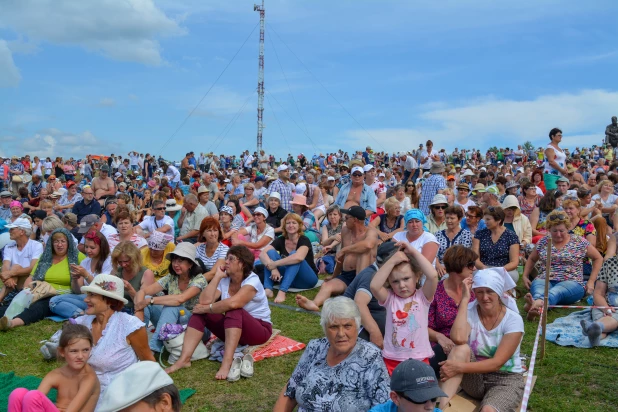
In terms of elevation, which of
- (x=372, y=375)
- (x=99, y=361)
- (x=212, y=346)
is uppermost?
(x=372, y=375)

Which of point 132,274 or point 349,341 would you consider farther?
point 132,274

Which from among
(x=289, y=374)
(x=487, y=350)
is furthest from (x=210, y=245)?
(x=487, y=350)

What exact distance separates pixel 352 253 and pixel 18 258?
16.2ft

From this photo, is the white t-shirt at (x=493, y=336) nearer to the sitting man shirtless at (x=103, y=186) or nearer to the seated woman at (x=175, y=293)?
the seated woman at (x=175, y=293)

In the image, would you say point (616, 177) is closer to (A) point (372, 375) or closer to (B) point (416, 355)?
(B) point (416, 355)

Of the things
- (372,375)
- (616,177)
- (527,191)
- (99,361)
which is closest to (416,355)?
(372,375)

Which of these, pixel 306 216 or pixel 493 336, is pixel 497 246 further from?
pixel 306 216

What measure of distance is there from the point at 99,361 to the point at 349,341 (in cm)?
209

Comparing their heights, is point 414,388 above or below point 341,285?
above

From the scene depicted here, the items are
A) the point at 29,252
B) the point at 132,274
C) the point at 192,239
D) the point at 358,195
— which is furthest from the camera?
the point at 192,239

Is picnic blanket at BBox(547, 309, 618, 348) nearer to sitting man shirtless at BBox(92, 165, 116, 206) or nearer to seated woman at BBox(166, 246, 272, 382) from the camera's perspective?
seated woman at BBox(166, 246, 272, 382)

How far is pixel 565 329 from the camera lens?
6.23m

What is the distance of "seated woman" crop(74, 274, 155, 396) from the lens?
4.41 m

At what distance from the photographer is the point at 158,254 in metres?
7.39
